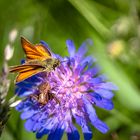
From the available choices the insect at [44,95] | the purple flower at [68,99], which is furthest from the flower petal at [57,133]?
the insect at [44,95]

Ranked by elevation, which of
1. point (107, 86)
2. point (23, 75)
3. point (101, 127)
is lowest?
point (101, 127)

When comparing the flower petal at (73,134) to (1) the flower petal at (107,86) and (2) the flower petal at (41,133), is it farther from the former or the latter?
(1) the flower petal at (107,86)

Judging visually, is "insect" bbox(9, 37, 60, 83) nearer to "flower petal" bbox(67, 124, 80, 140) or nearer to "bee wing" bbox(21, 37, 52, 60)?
"bee wing" bbox(21, 37, 52, 60)

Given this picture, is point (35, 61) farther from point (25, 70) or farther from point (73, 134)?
point (73, 134)

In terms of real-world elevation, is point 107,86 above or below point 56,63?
below

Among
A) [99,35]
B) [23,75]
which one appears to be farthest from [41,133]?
[99,35]

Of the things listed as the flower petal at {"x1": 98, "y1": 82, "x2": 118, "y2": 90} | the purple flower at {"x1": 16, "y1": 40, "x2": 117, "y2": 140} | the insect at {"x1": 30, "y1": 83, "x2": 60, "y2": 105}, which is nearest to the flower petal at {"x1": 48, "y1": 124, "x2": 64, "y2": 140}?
the purple flower at {"x1": 16, "y1": 40, "x2": 117, "y2": 140}
